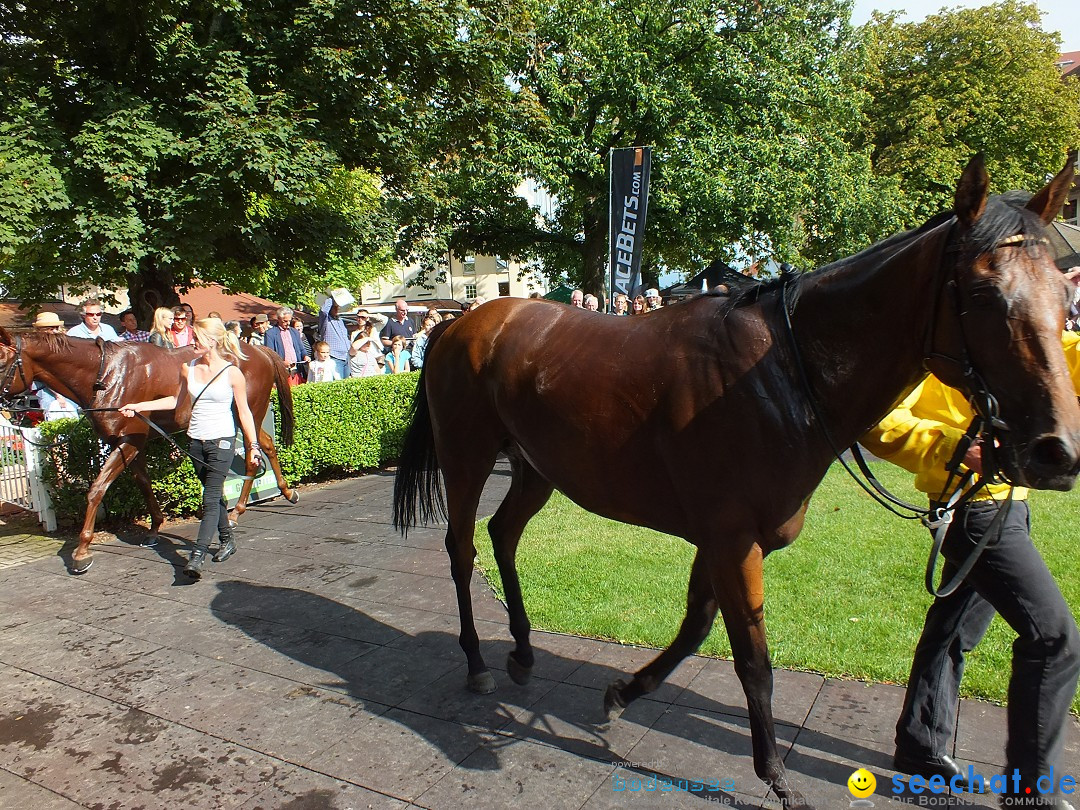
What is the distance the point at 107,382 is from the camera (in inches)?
266

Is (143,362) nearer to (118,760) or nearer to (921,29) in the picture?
(118,760)

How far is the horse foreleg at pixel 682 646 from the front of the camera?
311 cm

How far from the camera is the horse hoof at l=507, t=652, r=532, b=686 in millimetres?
3684

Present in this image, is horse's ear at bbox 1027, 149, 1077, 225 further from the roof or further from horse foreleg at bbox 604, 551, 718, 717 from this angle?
the roof

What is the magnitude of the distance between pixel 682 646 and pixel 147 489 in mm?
5838

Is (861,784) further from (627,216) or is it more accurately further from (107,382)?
(627,216)

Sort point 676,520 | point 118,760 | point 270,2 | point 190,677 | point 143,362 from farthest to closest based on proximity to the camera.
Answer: point 270,2 < point 143,362 < point 190,677 < point 118,760 < point 676,520

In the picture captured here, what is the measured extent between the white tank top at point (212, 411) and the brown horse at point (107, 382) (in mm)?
321

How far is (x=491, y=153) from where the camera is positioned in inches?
782

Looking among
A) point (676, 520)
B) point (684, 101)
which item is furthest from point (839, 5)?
point (676, 520)

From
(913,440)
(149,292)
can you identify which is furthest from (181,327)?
(913,440)

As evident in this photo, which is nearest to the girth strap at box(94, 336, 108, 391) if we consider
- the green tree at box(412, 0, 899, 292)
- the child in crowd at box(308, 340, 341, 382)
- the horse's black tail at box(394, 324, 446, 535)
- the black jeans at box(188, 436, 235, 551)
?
the black jeans at box(188, 436, 235, 551)

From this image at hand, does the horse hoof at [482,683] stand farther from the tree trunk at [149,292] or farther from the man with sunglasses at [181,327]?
the tree trunk at [149,292]

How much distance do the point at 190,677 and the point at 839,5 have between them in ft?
83.8
